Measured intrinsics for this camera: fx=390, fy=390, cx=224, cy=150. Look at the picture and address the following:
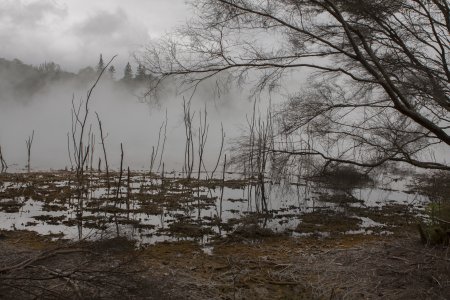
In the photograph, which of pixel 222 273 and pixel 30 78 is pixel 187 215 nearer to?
pixel 222 273

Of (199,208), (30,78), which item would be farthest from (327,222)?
(30,78)

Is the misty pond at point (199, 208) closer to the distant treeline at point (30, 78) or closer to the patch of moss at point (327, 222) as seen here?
the patch of moss at point (327, 222)

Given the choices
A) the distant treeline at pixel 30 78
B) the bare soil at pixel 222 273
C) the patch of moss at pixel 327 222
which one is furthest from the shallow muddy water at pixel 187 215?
the distant treeline at pixel 30 78

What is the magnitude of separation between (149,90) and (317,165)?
3761mm

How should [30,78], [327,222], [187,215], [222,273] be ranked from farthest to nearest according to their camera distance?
[30,78] < [327,222] < [187,215] < [222,273]

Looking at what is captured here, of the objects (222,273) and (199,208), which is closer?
(222,273)

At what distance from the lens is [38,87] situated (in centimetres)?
10000

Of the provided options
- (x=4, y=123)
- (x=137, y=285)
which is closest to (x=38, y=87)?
(x=4, y=123)

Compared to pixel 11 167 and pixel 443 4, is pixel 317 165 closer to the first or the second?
pixel 443 4

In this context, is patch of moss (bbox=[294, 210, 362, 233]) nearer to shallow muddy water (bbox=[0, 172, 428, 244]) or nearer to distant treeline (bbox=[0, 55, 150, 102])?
shallow muddy water (bbox=[0, 172, 428, 244])

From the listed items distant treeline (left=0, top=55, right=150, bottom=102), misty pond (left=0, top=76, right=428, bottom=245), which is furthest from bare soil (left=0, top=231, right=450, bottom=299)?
distant treeline (left=0, top=55, right=150, bottom=102)

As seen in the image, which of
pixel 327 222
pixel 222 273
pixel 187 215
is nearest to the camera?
pixel 222 273

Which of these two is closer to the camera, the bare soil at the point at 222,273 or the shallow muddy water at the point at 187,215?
the bare soil at the point at 222,273

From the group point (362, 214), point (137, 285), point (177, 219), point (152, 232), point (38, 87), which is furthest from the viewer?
point (38, 87)
